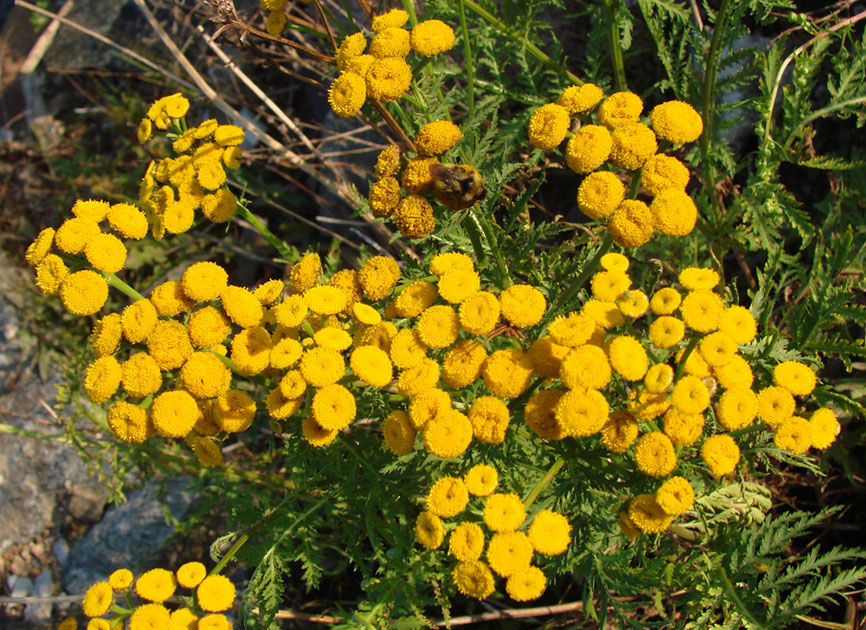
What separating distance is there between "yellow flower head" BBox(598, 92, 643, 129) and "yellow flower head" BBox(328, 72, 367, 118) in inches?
41.0

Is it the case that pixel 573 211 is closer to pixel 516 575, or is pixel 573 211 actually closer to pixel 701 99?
pixel 701 99

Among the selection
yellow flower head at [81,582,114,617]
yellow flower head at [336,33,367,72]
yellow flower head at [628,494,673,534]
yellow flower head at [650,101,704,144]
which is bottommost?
yellow flower head at [81,582,114,617]

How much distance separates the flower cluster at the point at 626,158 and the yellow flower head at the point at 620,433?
0.72m

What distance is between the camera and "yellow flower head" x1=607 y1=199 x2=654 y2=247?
2.78m

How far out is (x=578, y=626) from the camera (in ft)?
11.6

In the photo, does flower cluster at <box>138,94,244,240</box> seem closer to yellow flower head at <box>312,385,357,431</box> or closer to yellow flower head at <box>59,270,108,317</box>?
yellow flower head at <box>59,270,108,317</box>

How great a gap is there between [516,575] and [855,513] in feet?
8.57

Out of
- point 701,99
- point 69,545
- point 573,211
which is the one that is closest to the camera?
point 701,99

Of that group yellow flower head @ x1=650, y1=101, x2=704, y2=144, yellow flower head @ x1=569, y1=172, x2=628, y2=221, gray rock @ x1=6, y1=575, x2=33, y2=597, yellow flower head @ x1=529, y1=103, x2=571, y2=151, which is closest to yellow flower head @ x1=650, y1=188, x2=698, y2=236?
yellow flower head @ x1=569, y1=172, x2=628, y2=221

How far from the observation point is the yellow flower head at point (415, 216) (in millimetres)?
2730

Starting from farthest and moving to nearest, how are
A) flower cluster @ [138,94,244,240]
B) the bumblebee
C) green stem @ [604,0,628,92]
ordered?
green stem @ [604,0,628,92] → flower cluster @ [138,94,244,240] → the bumblebee

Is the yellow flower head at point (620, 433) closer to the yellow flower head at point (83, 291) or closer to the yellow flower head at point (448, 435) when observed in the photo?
the yellow flower head at point (448, 435)

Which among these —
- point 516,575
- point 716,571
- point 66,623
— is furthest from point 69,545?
point 716,571

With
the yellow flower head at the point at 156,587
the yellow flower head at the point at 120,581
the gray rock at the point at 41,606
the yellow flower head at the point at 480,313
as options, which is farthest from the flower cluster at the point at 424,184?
the gray rock at the point at 41,606
